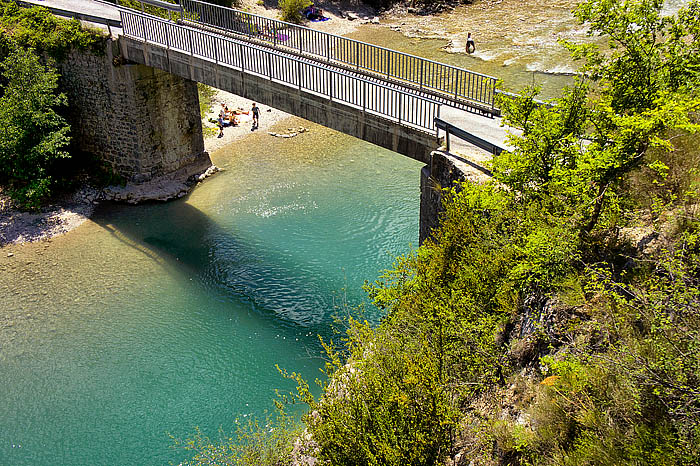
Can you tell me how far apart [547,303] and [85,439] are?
43.2ft

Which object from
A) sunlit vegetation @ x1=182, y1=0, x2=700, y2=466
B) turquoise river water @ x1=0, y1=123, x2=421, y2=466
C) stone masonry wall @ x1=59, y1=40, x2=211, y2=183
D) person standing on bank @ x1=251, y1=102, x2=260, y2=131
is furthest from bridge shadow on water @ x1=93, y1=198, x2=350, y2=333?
person standing on bank @ x1=251, y1=102, x2=260, y2=131

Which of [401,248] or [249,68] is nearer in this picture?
[249,68]

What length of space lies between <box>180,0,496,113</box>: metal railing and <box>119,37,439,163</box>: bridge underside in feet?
8.81

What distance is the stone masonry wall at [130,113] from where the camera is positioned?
26391 millimetres

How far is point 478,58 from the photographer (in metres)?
43.9

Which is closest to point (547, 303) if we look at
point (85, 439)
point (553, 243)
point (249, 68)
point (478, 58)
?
point (553, 243)

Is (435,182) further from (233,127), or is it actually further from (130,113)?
(233,127)

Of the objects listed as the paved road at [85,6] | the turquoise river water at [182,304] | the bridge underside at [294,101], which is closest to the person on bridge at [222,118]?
the turquoise river water at [182,304]

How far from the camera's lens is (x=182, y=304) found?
20.8 m

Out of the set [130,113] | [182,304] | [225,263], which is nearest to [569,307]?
[182,304]

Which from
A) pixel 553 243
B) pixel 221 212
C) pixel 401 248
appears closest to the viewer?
pixel 553 243

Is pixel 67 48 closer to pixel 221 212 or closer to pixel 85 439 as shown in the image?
pixel 221 212

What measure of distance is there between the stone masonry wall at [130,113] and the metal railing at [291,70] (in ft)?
8.25

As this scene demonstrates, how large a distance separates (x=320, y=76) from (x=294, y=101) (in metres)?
1.34
